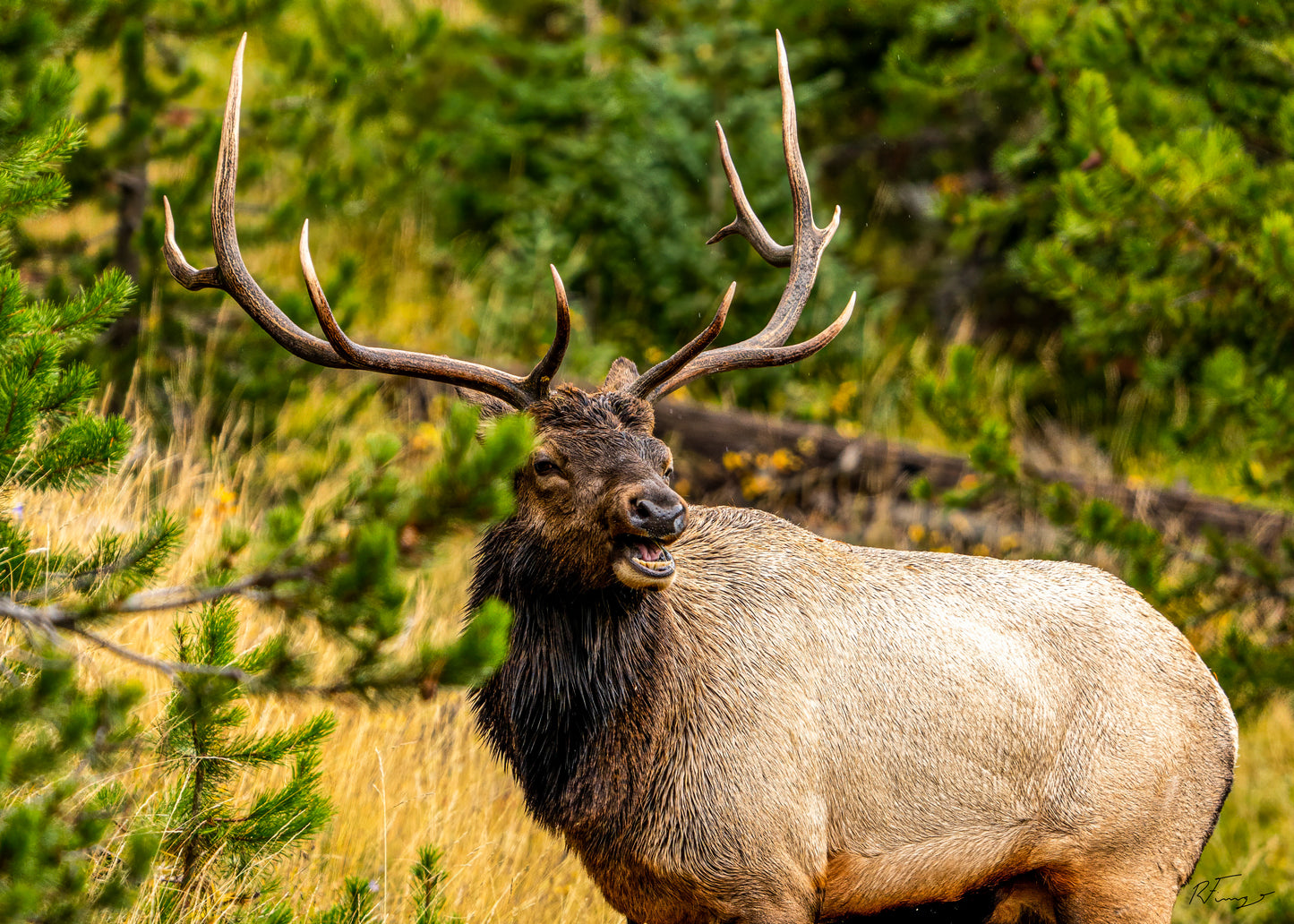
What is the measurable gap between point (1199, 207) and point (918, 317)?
21.0ft

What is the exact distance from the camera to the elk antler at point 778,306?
3758 mm

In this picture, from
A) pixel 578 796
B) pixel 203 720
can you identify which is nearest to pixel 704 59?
pixel 578 796

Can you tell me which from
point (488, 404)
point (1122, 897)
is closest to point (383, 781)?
point (488, 404)

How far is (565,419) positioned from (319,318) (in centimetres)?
76

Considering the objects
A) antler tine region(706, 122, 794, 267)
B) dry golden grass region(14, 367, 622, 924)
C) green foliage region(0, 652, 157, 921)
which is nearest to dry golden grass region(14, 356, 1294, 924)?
dry golden grass region(14, 367, 622, 924)

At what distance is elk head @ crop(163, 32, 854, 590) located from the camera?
3227 millimetres

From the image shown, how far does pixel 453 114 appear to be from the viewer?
10438 mm

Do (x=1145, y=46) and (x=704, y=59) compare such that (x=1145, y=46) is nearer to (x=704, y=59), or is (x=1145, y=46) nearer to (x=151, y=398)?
(x=704, y=59)

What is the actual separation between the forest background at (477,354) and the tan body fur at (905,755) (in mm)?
779

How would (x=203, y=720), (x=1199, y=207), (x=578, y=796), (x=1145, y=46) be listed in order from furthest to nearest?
(x=1145, y=46) → (x=1199, y=207) → (x=578, y=796) → (x=203, y=720)

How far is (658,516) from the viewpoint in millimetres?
3174

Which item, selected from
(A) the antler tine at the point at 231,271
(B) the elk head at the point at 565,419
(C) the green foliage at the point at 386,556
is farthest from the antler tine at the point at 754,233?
(C) the green foliage at the point at 386,556

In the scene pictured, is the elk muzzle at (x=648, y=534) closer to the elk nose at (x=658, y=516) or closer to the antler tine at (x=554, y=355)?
the elk nose at (x=658, y=516)

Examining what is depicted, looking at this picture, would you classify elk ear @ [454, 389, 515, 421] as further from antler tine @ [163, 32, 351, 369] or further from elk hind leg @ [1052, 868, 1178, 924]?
elk hind leg @ [1052, 868, 1178, 924]
